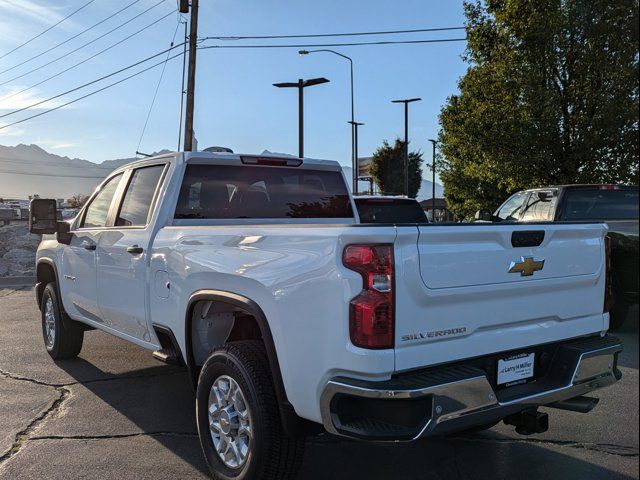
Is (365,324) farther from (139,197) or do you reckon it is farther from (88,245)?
(88,245)

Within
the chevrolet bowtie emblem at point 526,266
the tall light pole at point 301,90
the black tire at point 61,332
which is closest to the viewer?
the chevrolet bowtie emblem at point 526,266

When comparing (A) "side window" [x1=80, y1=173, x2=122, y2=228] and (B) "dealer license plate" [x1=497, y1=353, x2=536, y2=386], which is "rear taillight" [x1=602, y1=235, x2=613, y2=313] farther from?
(A) "side window" [x1=80, y1=173, x2=122, y2=228]

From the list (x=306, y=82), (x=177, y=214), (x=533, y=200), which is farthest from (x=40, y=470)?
(x=306, y=82)

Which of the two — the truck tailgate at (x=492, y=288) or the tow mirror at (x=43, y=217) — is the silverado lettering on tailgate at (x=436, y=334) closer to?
the truck tailgate at (x=492, y=288)

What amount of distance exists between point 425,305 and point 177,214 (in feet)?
7.78

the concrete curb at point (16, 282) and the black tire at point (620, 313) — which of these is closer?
the black tire at point (620, 313)

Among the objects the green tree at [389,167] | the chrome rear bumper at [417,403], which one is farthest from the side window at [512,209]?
the green tree at [389,167]

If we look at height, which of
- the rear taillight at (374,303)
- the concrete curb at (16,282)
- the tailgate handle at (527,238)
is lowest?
the concrete curb at (16,282)

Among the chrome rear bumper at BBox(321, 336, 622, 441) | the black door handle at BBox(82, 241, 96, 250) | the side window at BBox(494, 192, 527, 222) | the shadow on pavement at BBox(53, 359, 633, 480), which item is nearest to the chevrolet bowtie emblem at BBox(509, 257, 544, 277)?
the chrome rear bumper at BBox(321, 336, 622, 441)

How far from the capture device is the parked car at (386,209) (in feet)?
26.7

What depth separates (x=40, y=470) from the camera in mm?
3709

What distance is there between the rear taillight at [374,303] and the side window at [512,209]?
24.7 feet

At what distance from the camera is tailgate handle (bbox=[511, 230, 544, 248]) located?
9.91 feet

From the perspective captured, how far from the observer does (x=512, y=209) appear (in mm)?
9922
